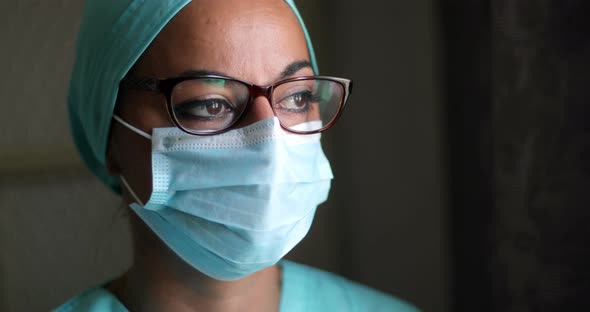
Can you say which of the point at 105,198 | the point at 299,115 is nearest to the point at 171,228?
the point at 299,115

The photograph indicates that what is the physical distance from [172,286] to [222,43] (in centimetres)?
47

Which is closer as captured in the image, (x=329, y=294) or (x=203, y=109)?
(x=203, y=109)

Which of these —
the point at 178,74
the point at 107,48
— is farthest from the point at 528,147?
the point at 107,48

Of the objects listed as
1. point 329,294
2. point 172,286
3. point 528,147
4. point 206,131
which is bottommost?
point 329,294

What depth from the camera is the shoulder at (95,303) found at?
3.43 feet

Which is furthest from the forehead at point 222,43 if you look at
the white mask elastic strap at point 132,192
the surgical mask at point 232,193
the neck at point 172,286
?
the neck at point 172,286

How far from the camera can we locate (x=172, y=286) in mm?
1017

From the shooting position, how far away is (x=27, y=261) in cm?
139

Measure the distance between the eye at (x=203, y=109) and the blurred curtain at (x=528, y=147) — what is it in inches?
25.6

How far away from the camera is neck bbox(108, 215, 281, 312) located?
101 cm

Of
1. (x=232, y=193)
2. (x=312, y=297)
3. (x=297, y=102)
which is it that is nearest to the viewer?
(x=232, y=193)

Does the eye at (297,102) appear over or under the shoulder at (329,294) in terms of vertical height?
over

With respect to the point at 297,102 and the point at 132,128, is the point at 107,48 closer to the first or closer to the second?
the point at 132,128

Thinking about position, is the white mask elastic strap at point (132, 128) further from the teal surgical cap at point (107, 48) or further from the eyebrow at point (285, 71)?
the eyebrow at point (285, 71)
